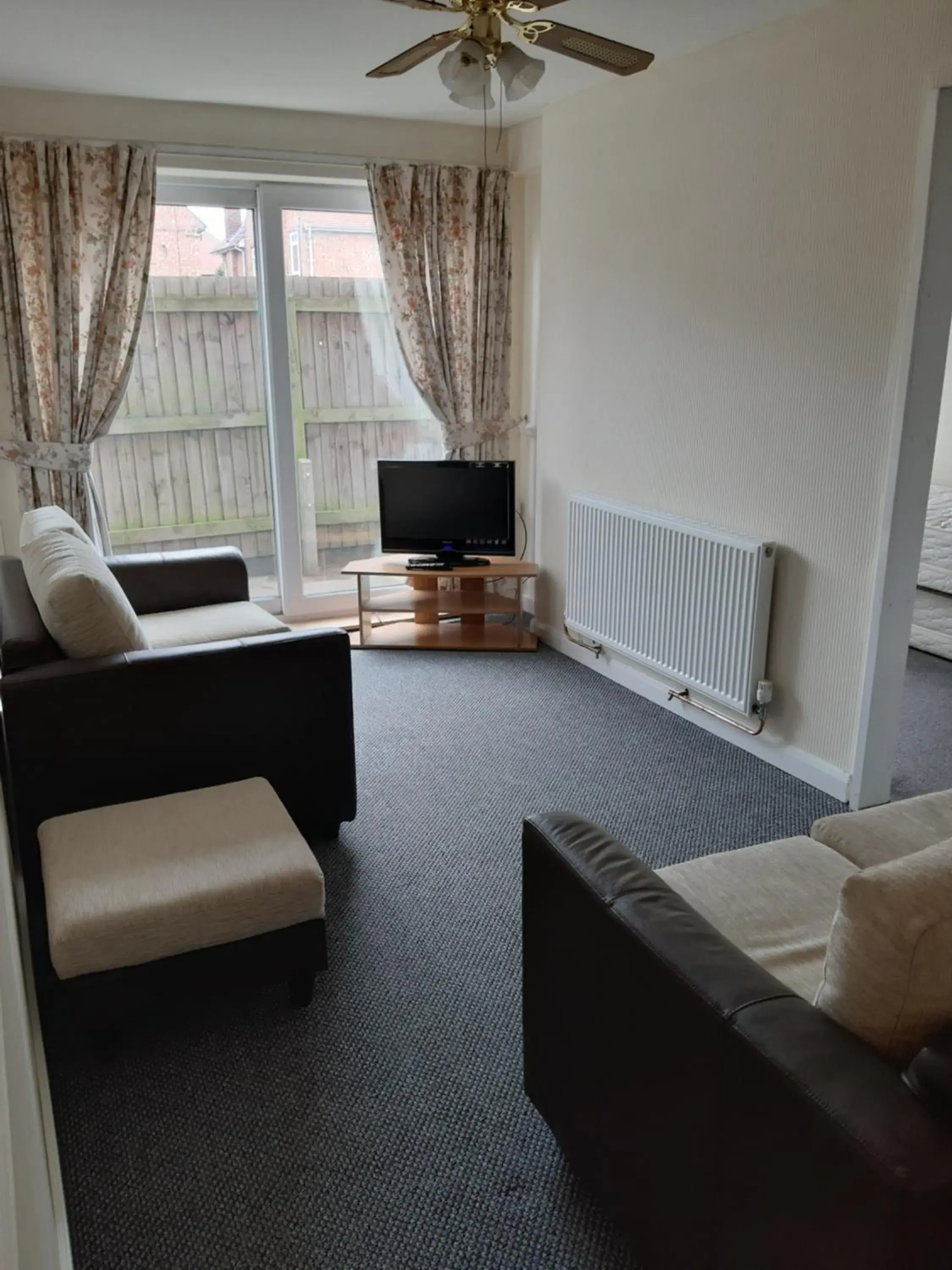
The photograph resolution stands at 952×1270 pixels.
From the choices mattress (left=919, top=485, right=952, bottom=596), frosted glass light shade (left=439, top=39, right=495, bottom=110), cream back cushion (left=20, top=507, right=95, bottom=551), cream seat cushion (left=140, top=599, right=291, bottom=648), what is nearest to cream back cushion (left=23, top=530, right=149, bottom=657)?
cream back cushion (left=20, top=507, right=95, bottom=551)

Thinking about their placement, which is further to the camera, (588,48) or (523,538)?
(523,538)

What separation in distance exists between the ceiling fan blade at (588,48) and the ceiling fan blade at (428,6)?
171 mm

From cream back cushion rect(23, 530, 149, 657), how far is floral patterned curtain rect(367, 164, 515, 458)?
2681 mm

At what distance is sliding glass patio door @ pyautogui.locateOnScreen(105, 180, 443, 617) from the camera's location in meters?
4.61

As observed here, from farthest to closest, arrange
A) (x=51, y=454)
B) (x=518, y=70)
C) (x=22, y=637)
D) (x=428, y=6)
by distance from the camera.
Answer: (x=51, y=454) < (x=22, y=637) < (x=518, y=70) < (x=428, y=6)

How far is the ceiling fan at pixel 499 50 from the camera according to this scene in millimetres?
2109

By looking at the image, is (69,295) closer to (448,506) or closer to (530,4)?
(448,506)

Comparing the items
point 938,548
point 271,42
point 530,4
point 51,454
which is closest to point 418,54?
point 530,4

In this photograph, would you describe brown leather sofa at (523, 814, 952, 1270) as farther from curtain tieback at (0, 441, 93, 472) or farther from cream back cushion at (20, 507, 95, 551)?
curtain tieback at (0, 441, 93, 472)

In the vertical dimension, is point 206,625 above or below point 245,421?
below

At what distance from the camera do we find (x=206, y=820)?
226 cm

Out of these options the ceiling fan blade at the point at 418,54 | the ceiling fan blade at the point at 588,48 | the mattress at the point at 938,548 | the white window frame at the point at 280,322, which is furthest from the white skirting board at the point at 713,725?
the ceiling fan blade at the point at 418,54

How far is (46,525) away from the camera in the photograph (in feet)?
10.4

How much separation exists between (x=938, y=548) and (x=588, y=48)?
3262 millimetres
